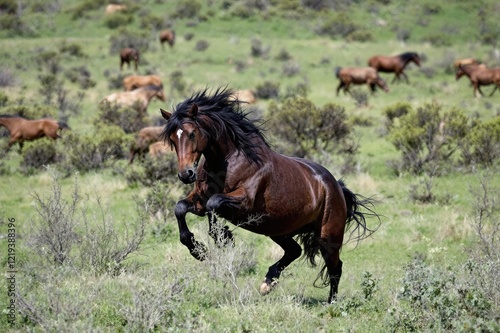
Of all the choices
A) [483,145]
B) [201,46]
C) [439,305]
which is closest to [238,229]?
[439,305]

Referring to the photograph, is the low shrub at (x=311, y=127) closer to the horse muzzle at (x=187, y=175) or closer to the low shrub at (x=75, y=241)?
the low shrub at (x=75, y=241)

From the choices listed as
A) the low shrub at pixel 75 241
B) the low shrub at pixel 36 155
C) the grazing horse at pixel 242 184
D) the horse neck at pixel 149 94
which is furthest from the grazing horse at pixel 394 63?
the low shrub at pixel 75 241

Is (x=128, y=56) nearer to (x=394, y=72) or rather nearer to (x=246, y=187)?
(x=394, y=72)

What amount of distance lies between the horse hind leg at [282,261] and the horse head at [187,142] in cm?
148

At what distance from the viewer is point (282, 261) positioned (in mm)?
6680

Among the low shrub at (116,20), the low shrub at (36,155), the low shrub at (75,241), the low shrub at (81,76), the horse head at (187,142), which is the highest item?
the horse head at (187,142)

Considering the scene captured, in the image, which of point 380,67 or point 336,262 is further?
point 380,67

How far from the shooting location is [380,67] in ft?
96.8

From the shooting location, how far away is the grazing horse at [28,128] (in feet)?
52.0

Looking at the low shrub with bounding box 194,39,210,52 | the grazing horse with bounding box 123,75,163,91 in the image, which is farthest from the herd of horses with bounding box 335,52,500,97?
the low shrub with bounding box 194,39,210,52

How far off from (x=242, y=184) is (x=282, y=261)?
128cm

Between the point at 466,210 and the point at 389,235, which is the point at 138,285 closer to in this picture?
A: the point at 389,235

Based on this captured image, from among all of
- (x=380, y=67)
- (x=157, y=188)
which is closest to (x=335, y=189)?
(x=157, y=188)

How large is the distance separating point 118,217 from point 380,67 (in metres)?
21.4
